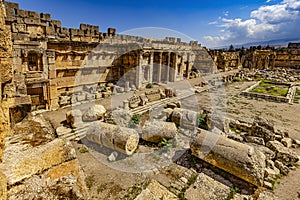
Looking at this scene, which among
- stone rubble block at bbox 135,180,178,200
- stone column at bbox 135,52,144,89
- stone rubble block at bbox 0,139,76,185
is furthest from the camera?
stone column at bbox 135,52,144,89

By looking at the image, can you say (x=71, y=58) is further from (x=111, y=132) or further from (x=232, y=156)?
(x=232, y=156)

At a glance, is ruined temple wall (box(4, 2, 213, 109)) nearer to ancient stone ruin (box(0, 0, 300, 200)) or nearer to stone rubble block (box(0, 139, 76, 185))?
ancient stone ruin (box(0, 0, 300, 200))

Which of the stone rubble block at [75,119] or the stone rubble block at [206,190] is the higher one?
the stone rubble block at [75,119]

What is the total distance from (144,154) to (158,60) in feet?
57.1

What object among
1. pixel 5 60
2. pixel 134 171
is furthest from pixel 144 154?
pixel 5 60

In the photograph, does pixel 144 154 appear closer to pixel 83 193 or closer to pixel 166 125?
pixel 166 125

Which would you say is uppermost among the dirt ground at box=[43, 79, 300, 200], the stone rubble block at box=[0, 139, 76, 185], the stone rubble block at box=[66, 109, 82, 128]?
the stone rubble block at box=[0, 139, 76, 185]

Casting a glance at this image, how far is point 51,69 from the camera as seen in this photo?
12.6m

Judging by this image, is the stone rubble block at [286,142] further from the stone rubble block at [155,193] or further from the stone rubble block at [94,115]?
the stone rubble block at [94,115]

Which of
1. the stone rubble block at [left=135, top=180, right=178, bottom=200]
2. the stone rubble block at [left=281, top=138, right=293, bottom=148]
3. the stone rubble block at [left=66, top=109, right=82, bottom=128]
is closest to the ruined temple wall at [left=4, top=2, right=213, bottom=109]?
the stone rubble block at [left=66, top=109, right=82, bottom=128]

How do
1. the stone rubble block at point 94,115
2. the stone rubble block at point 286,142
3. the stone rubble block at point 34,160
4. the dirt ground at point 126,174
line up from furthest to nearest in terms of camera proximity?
1. the stone rubble block at point 94,115
2. the stone rubble block at point 286,142
3. the dirt ground at point 126,174
4. the stone rubble block at point 34,160

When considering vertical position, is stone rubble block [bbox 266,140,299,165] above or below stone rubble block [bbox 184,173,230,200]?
above

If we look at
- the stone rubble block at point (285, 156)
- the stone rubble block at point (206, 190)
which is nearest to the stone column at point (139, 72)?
the stone rubble block at point (285, 156)

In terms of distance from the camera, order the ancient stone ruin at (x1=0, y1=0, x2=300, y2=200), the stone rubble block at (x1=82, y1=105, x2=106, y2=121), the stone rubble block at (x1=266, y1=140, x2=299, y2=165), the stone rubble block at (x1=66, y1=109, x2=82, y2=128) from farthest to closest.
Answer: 1. the stone rubble block at (x1=82, y1=105, x2=106, y2=121)
2. the stone rubble block at (x1=66, y1=109, x2=82, y2=128)
3. the stone rubble block at (x1=266, y1=140, x2=299, y2=165)
4. the ancient stone ruin at (x1=0, y1=0, x2=300, y2=200)
